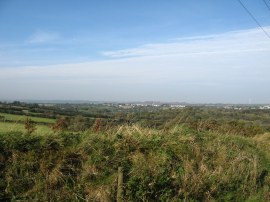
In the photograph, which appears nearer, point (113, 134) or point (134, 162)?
point (134, 162)

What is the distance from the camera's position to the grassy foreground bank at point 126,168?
7898mm

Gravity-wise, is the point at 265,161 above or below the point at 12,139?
below

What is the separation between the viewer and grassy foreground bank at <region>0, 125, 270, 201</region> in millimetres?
7898

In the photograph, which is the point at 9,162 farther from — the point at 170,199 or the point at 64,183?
the point at 170,199

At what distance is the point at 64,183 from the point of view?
26.7ft

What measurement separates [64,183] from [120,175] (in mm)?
1217

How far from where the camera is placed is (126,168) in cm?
914

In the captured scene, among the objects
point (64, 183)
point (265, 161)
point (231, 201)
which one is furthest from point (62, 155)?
point (265, 161)

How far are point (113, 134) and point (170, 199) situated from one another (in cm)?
279

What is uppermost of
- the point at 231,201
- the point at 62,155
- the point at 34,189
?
the point at 62,155

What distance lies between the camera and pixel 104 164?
8.98 m

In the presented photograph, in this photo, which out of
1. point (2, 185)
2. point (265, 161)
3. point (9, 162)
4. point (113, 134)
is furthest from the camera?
point (265, 161)

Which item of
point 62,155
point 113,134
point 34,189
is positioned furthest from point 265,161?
point 34,189

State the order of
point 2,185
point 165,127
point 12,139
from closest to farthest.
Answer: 1. point 2,185
2. point 12,139
3. point 165,127
